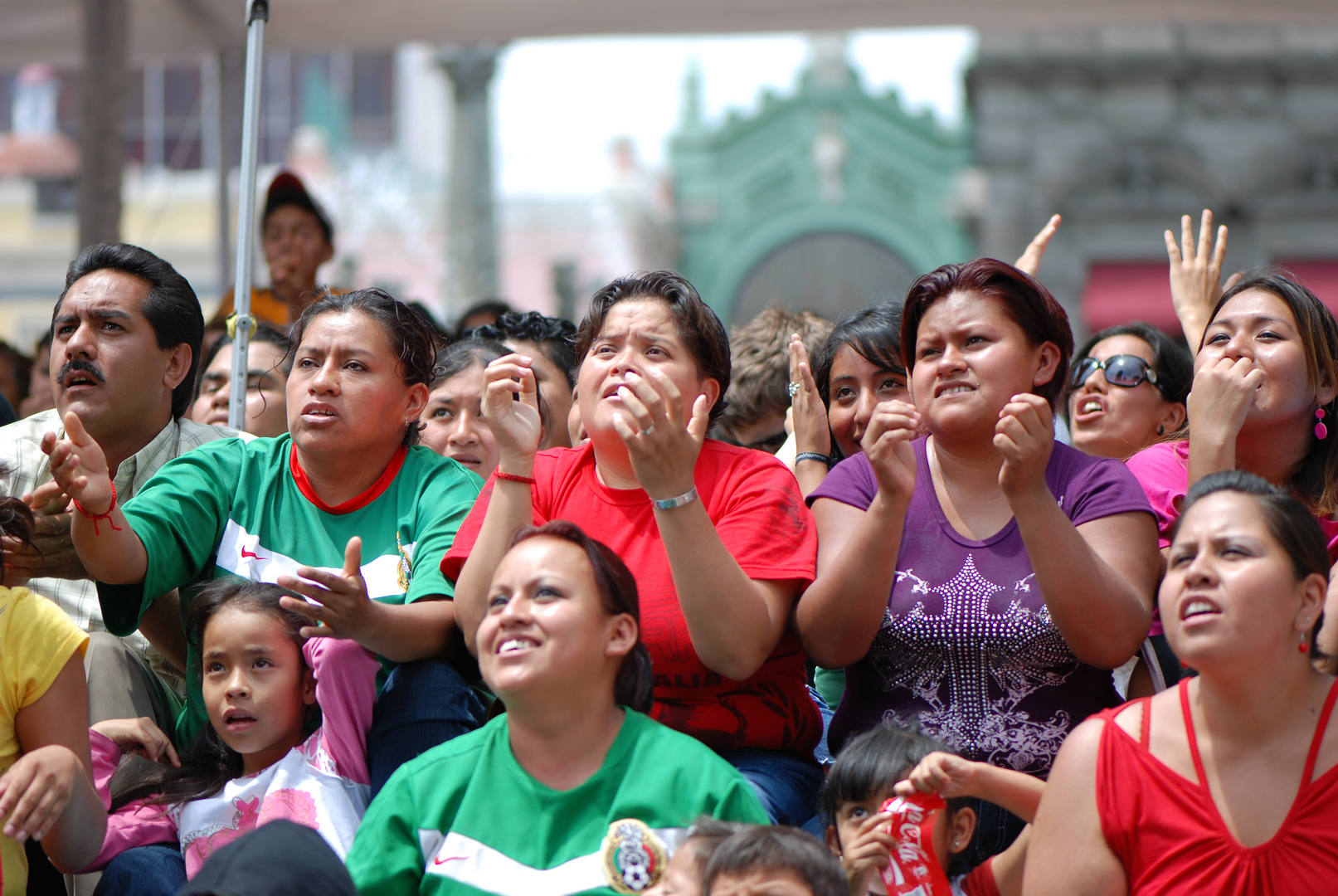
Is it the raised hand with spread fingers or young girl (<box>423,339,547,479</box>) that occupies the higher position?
the raised hand with spread fingers

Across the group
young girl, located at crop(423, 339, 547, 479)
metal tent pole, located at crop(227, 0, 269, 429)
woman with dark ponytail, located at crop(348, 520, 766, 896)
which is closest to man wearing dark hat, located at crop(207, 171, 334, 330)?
metal tent pole, located at crop(227, 0, 269, 429)

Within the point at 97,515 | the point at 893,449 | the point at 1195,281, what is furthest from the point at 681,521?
the point at 1195,281

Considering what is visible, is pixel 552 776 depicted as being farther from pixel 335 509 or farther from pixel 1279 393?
pixel 1279 393

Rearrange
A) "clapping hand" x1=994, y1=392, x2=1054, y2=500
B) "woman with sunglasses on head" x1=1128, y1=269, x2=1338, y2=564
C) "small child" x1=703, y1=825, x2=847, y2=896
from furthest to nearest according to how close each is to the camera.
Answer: "woman with sunglasses on head" x1=1128, y1=269, x2=1338, y2=564 < "clapping hand" x1=994, y1=392, x2=1054, y2=500 < "small child" x1=703, y1=825, x2=847, y2=896

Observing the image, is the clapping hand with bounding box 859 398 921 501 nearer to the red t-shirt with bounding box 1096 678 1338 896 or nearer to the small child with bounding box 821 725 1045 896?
the small child with bounding box 821 725 1045 896

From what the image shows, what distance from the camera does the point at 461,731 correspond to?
2.67 metres

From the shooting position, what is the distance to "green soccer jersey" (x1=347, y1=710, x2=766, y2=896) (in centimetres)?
220

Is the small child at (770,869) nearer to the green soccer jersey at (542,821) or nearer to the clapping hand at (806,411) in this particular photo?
the green soccer jersey at (542,821)

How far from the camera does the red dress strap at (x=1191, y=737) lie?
2.19 metres

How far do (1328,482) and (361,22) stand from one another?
12.8ft

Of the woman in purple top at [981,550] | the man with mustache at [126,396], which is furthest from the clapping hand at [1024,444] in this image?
the man with mustache at [126,396]

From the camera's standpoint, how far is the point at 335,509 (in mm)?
3008

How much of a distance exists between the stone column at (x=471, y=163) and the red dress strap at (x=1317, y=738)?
50.1 ft

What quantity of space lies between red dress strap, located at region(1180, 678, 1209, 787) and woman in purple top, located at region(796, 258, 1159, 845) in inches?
9.0
